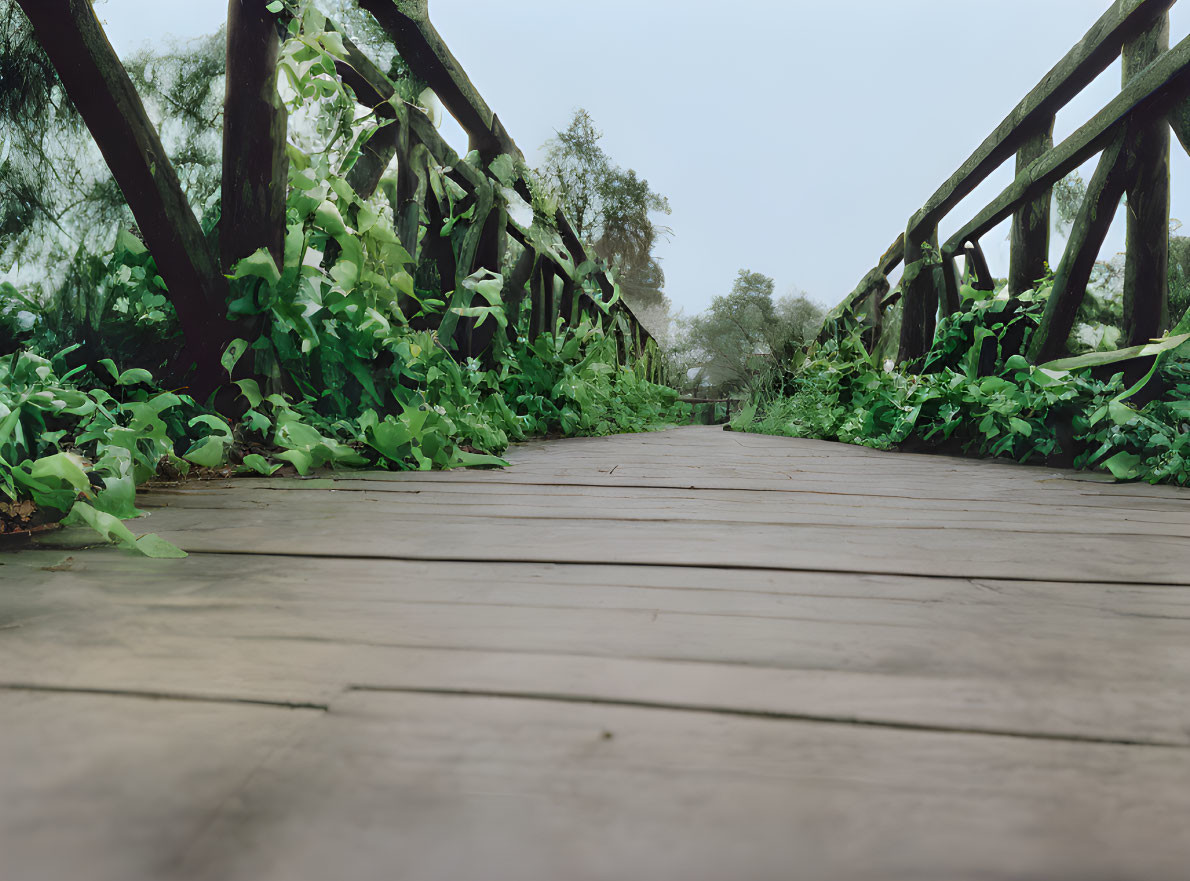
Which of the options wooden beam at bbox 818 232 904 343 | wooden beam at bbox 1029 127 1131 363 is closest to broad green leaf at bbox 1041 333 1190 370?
wooden beam at bbox 1029 127 1131 363

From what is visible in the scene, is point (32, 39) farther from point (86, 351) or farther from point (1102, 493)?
point (1102, 493)

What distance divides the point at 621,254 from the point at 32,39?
14.9 metres

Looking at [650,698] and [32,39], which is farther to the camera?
[32,39]

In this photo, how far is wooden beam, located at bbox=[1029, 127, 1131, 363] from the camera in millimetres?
2098

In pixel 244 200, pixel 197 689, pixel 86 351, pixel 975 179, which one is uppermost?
pixel 975 179

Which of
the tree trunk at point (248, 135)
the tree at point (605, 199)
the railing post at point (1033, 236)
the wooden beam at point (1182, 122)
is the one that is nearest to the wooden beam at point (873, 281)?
the railing post at point (1033, 236)

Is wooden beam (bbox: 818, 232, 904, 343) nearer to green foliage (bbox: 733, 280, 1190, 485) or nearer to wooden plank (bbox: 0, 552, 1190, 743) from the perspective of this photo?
green foliage (bbox: 733, 280, 1190, 485)

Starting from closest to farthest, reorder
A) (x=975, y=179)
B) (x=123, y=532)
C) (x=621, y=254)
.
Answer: (x=123, y=532) → (x=975, y=179) → (x=621, y=254)

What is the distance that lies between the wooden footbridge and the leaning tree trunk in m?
0.65

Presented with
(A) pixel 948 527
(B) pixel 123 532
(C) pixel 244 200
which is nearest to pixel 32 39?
(C) pixel 244 200

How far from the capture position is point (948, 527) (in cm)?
108

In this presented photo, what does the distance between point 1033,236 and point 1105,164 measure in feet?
2.07

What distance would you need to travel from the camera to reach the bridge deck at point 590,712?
289 millimetres

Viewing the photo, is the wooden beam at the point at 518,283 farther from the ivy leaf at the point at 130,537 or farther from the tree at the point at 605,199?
the tree at the point at 605,199
